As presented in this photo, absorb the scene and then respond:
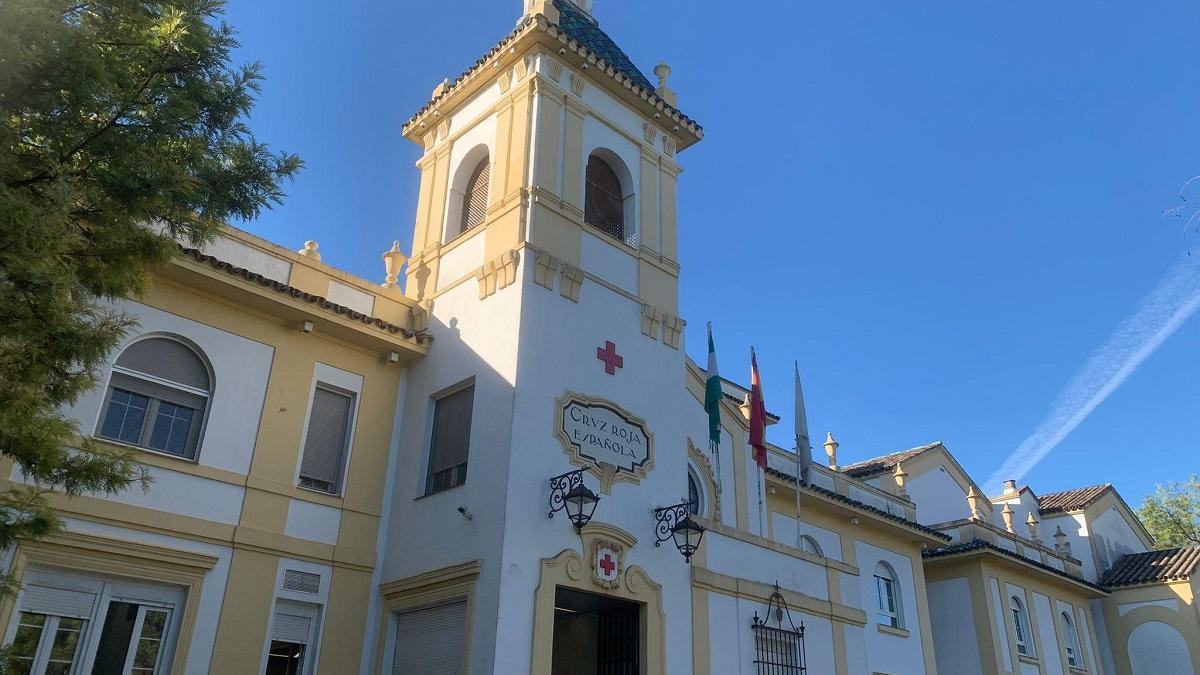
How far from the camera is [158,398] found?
12.4 m

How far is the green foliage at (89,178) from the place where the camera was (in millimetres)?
6715

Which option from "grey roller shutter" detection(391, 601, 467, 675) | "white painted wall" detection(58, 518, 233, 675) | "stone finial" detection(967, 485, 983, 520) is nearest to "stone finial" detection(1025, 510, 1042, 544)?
"stone finial" detection(967, 485, 983, 520)

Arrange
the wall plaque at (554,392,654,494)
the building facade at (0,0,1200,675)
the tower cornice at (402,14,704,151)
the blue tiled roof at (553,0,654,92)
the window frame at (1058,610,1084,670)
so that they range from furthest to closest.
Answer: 1. the window frame at (1058,610,1084,670)
2. the blue tiled roof at (553,0,654,92)
3. the tower cornice at (402,14,704,151)
4. the wall plaque at (554,392,654,494)
5. the building facade at (0,0,1200,675)

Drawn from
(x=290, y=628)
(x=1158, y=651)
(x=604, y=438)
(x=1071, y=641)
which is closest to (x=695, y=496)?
(x=604, y=438)

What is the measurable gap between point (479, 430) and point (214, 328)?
382 cm

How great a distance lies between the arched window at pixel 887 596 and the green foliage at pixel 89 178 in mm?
17941

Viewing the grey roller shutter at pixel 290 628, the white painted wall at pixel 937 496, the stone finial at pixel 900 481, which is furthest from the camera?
the white painted wall at pixel 937 496

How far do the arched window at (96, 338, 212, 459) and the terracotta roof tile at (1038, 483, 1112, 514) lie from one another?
100 feet

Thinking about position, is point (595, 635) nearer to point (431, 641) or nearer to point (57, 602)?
point (431, 641)

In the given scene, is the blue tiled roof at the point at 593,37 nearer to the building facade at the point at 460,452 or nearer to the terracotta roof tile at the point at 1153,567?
the building facade at the point at 460,452

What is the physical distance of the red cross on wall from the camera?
46.5 ft

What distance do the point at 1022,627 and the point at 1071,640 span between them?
344cm

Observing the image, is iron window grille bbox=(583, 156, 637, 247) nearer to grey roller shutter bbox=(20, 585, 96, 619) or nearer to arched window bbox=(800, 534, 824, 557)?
grey roller shutter bbox=(20, 585, 96, 619)

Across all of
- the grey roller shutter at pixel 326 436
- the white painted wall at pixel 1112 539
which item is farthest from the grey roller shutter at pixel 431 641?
the white painted wall at pixel 1112 539
